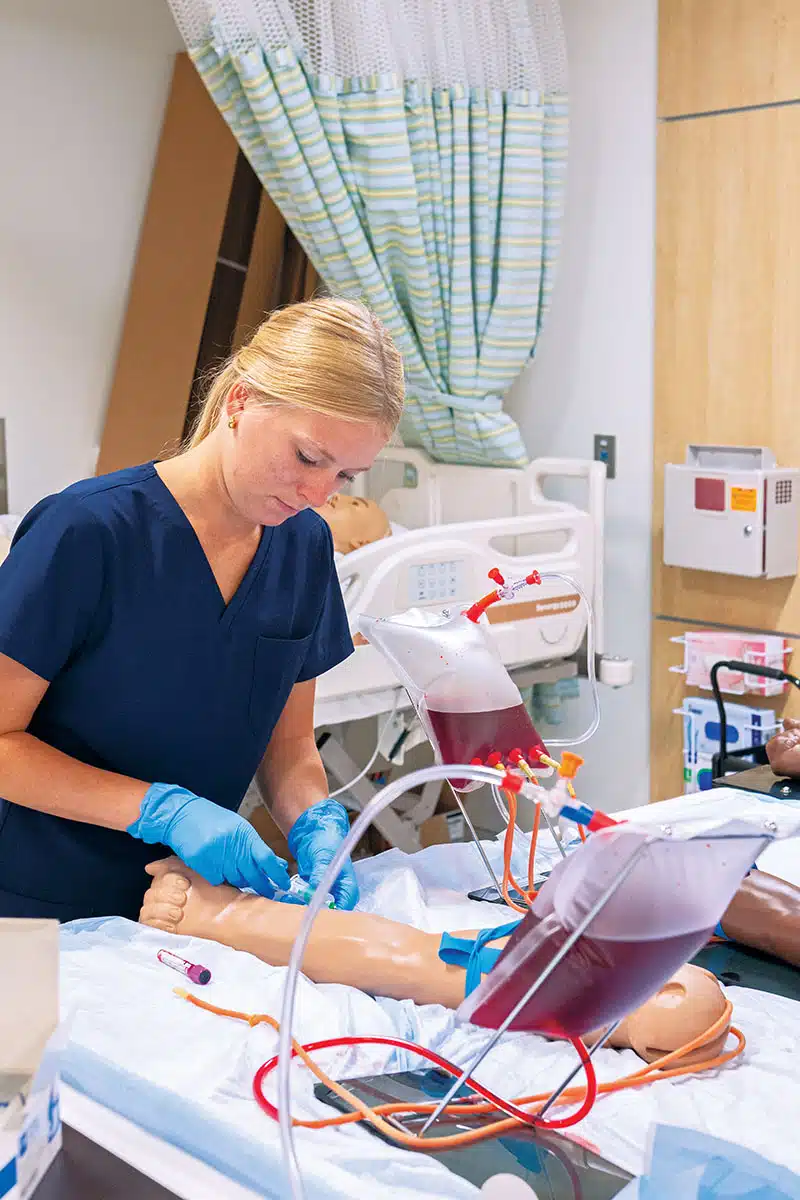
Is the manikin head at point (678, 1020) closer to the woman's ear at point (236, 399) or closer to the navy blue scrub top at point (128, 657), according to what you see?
the navy blue scrub top at point (128, 657)

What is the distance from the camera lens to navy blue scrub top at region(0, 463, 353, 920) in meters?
1.48

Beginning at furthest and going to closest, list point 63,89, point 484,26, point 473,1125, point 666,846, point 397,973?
point 63,89, point 484,26, point 397,973, point 473,1125, point 666,846

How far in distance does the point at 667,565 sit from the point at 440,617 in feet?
6.14

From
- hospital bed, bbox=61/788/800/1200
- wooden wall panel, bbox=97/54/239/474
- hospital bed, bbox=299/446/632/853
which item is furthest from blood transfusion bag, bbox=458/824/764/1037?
wooden wall panel, bbox=97/54/239/474

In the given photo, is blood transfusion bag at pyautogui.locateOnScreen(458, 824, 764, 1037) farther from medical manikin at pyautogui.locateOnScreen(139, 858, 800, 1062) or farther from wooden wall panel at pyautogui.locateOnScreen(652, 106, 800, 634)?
wooden wall panel at pyautogui.locateOnScreen(652, 106, 800, 634)

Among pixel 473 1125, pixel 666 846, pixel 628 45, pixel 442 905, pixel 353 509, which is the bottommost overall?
pixel 473 1125

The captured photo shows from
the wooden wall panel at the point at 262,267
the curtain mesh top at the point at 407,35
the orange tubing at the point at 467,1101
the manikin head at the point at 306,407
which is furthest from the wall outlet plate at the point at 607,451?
the orange tubing at the point at 467,1101

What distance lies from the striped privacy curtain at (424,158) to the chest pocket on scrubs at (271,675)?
161 centimetres

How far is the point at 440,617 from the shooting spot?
169 centimetres

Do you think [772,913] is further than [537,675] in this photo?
No

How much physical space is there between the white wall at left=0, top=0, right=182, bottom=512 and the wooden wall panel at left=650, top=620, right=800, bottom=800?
169cm

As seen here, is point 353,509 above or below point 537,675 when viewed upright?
above

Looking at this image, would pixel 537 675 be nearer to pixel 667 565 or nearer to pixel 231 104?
pixel 667 565

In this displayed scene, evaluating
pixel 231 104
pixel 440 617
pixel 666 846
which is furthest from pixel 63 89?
pixel 666 846
